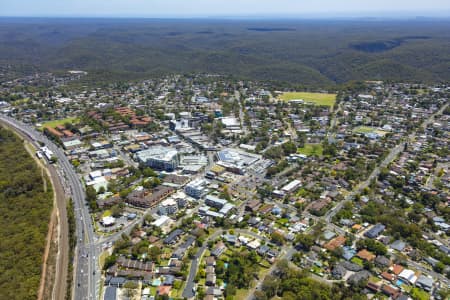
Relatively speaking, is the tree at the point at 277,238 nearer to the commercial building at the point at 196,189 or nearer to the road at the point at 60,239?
the commercial building at the point at 196,189

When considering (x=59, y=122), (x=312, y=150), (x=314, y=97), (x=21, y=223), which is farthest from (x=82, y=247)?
(x=314, y=97)

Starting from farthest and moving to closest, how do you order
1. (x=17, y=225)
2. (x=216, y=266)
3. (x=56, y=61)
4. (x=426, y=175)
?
(x=56, y=61) < (x=426, y=175) < (x=17, y=225) < (x=216, y=266)

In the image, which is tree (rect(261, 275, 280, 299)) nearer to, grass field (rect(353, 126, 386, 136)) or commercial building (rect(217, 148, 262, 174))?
commercial building (rect(217, 148, 262, 174))

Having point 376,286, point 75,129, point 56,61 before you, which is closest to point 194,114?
point 75,129

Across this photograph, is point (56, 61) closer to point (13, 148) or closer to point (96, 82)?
point (96, 82)

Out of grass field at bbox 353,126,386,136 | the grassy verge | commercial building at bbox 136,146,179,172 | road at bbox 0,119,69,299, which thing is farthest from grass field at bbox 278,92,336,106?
the grassy verge
